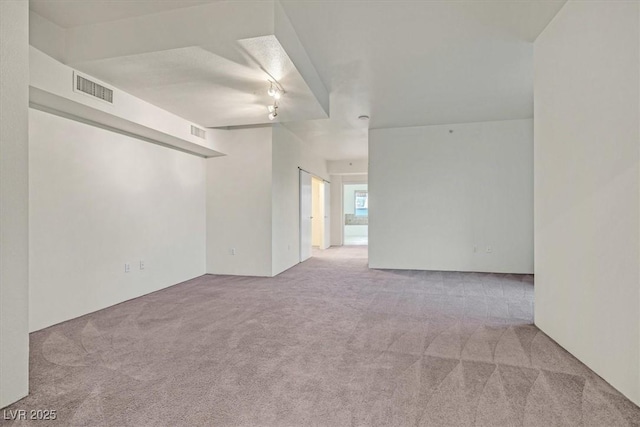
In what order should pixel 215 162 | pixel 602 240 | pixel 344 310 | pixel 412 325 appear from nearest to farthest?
pixel 602 240, pixel 412 325, pixel 344 310, pixel 215 162

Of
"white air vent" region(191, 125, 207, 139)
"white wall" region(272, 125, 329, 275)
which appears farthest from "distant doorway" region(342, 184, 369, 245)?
"white air vent" region(191, 125, 207, 139)

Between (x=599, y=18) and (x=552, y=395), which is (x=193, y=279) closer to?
(x=552, y=395)

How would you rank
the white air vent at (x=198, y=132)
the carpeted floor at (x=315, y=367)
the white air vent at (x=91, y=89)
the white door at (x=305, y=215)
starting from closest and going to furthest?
the carpeted floor at (x=315, y=367)
the white air vent at (x=91, y=89)
the white air vent at (x=198, y=132)
the white door at (x=305, y=215)

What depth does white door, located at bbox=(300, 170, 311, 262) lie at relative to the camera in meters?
7.00

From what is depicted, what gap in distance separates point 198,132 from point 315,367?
13.1ft

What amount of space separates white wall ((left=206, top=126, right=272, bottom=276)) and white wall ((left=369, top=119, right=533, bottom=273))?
213cm

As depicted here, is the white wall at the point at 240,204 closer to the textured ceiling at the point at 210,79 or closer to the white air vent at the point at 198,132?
the white air vent at the point at 198,132

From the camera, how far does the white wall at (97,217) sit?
3.08m

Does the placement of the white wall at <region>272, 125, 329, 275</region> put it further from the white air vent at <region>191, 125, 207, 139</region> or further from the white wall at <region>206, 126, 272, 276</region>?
the white air vent at <region>191, 125, 207, 139</region>

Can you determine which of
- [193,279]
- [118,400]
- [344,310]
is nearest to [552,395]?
[344,310]

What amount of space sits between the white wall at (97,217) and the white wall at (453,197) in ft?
11.9

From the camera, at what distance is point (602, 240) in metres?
2.09

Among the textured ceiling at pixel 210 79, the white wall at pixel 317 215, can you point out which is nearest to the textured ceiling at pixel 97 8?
the textured ceiling at pixel 210 79

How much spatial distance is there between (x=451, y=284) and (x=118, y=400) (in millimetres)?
4380
